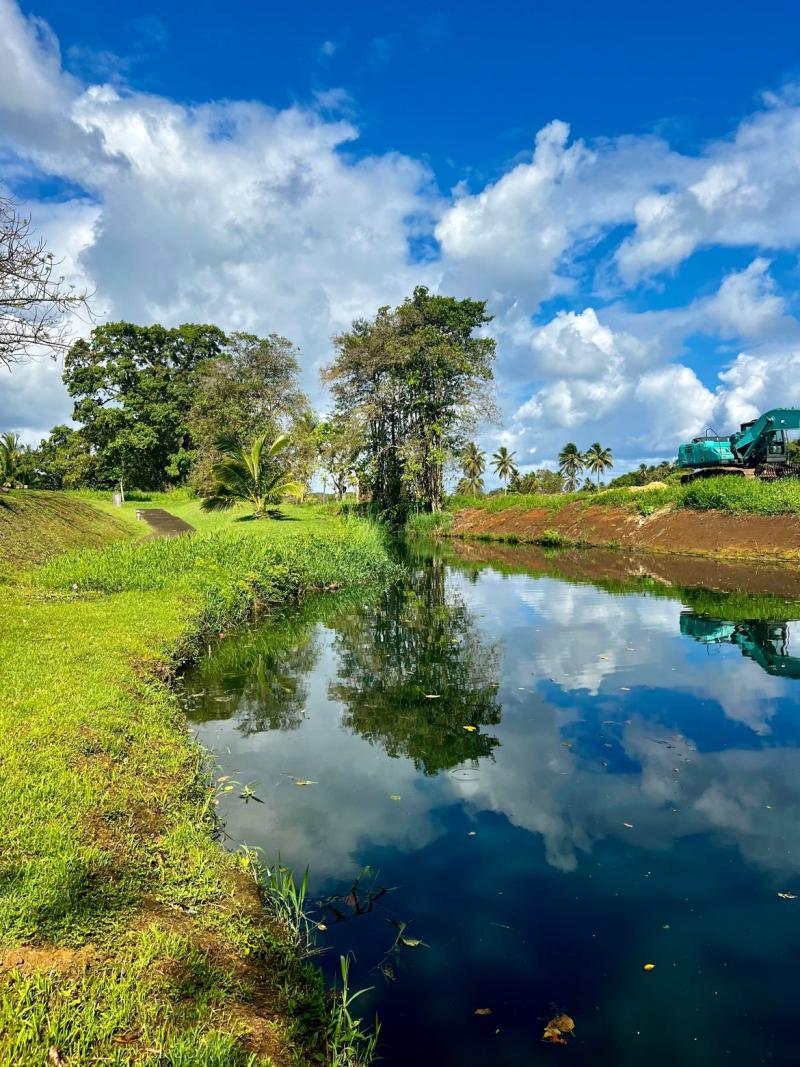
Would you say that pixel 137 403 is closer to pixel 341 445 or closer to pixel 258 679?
pixel 341 445

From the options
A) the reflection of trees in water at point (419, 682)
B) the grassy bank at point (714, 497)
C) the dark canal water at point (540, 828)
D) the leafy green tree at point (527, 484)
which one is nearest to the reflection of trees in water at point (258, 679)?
the dark canal water at point (540, 828)

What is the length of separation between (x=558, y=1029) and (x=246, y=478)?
27785 millimetres

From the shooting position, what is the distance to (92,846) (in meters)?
3.98

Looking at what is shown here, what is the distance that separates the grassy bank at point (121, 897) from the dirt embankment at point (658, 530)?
22.3 metres

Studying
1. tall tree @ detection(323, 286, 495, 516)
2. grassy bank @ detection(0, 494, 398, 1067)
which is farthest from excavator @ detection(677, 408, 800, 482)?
grassy bank @ detection(0, 494, 398, 1067)

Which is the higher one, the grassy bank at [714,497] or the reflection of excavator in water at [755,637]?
the grassy bank at [714,497]

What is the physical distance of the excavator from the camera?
28.2 m

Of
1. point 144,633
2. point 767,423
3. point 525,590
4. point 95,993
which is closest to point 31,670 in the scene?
point 144,633

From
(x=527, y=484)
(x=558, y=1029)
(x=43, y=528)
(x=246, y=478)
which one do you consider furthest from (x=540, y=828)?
(x=527, y=484)

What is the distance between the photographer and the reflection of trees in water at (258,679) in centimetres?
826

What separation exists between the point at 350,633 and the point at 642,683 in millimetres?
5978

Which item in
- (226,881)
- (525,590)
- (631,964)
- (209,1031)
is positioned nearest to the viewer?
(209,1031)

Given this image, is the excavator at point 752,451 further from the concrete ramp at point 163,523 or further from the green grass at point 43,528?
the green grass at point 43,528

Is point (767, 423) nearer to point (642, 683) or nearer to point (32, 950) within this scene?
point (642, 683)
